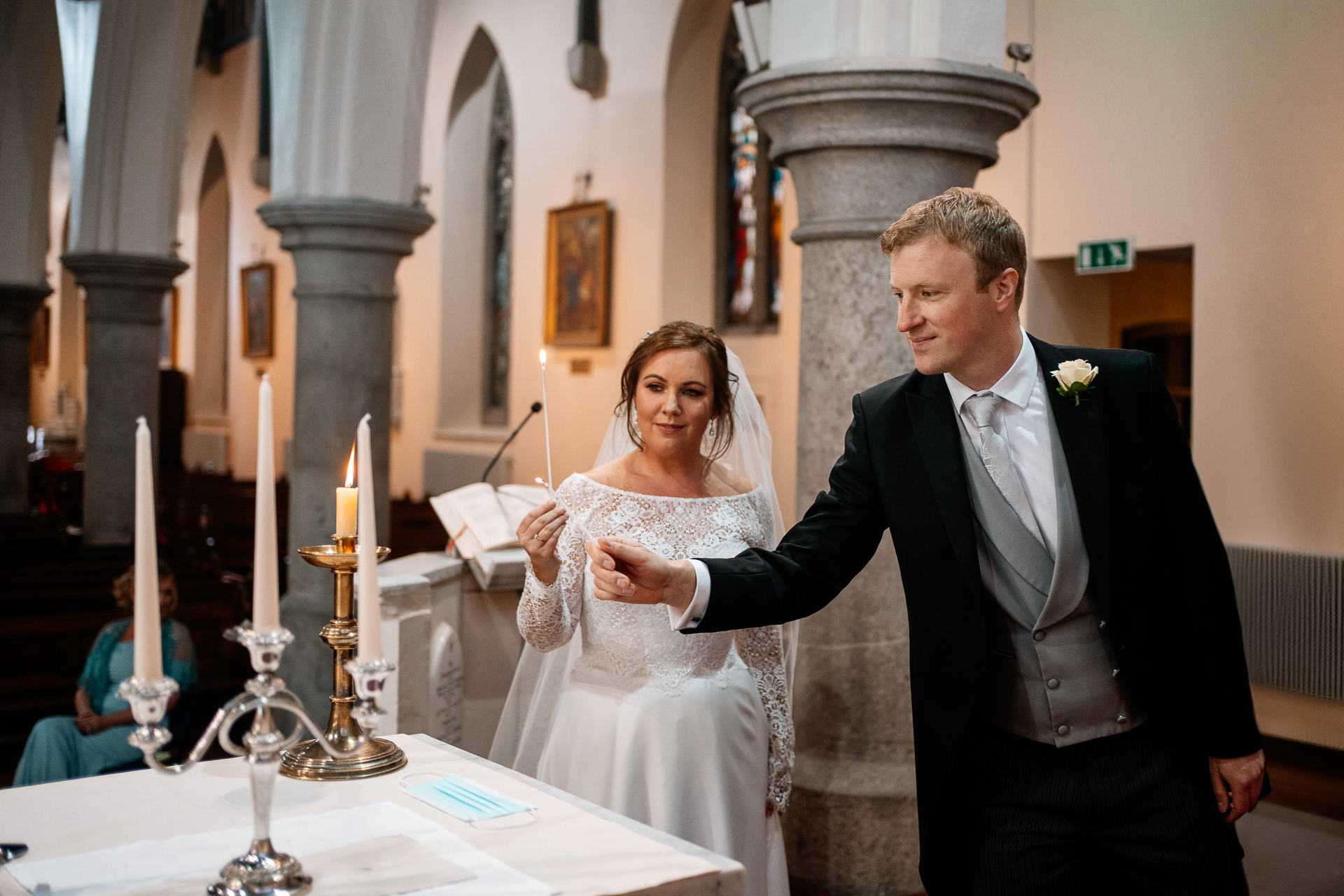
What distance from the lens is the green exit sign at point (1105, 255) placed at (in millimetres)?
6730

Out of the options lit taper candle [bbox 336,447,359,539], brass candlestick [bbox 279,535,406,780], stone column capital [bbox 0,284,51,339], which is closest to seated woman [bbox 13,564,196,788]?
brass candlestick [bbox 279,535,406,780]

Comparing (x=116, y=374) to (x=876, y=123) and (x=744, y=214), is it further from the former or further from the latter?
(x=876, y=123)

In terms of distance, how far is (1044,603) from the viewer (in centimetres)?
201

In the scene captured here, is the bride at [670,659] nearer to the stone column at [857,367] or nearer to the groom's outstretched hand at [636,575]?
the groom's outstretched hand at [636,575]

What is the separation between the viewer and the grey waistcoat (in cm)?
200

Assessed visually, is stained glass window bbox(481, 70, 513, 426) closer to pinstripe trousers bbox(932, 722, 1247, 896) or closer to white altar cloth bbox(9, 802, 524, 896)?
pinstripe trousers bbox(932, 722, 1247, 896)

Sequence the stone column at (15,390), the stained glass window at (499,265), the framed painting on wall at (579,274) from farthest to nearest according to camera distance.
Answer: the stained glass window at (499,265), the stone column at (15,390), the framed painting on wall at (579,274)

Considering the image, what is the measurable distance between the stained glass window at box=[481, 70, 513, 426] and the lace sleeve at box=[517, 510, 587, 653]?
9.68 metres

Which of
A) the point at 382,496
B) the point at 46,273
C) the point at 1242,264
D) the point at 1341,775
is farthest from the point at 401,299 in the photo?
the point at 1341,775

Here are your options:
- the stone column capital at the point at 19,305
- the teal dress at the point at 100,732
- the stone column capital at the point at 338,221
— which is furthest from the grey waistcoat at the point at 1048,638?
the stone column capital at the point at 19,305

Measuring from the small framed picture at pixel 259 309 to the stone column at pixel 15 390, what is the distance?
440cm

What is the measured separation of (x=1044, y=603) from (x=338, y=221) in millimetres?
4716

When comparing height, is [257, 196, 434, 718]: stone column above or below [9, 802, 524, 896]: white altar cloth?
above

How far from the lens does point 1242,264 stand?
6207mm
